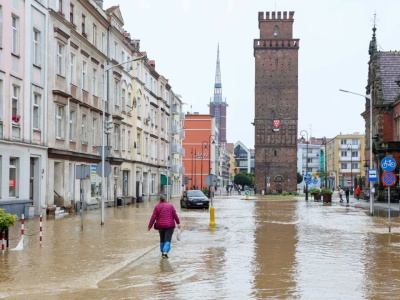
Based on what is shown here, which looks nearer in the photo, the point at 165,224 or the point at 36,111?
the point at 165,224

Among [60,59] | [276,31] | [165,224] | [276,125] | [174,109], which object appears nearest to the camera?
[165,224]

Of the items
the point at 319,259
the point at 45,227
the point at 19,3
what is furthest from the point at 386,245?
the point at 19,3

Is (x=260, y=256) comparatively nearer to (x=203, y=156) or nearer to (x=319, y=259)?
(x=319, y=259)

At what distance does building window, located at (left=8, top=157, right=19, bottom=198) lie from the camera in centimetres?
2986

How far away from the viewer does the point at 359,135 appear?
160 metres

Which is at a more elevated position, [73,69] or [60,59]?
[60,59]

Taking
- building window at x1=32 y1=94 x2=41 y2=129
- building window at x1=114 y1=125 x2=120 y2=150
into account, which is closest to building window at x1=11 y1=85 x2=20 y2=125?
building window at x1=32 y1=94 x2=41 y2=129

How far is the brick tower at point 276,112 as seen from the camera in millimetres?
114375

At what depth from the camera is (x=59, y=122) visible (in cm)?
3641

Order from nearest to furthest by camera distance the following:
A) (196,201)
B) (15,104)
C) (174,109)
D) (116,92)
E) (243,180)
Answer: (15,104) < (196,201) < (116,92) < (174,109) < (243,180)

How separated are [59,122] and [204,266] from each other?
24.0 meters

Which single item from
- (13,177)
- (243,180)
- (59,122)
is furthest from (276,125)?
(13,177)

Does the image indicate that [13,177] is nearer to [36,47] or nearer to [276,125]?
[36,47]

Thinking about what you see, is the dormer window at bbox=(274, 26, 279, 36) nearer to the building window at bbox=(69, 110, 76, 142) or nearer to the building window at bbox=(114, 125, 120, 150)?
the building window at bbox=(114, 125, 120, 150)
